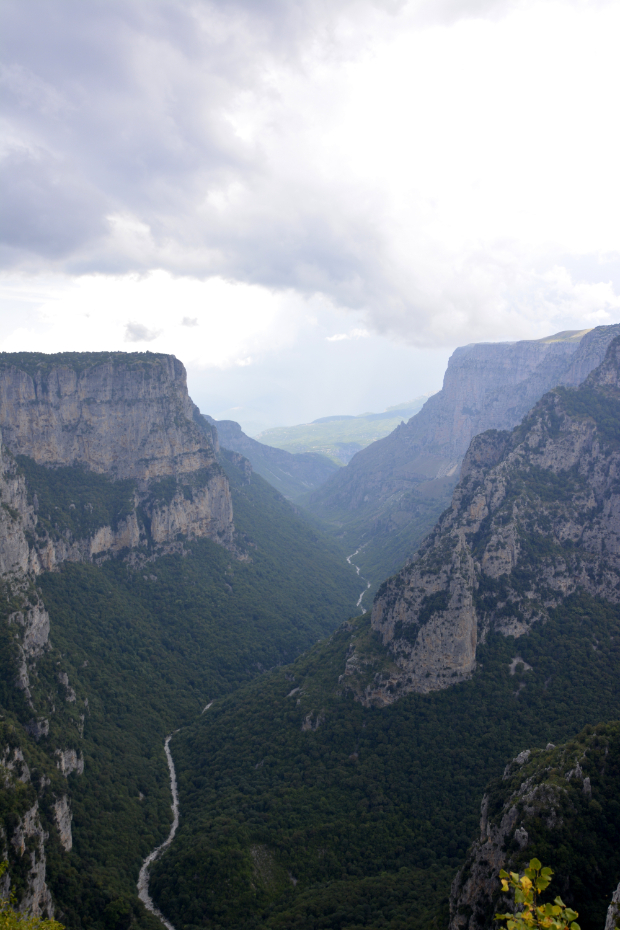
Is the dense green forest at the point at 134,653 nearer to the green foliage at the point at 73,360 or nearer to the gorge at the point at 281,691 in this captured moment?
the gorge at the point at 281,691

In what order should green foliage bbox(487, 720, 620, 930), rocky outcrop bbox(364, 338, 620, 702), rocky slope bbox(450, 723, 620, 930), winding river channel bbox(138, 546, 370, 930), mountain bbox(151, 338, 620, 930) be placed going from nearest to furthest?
green foliage bbox(487, 720, 620, 930)
rocky slope bbox(450, 723, 620, 930)
mountain bbox(151, 338, 620, 930)
winding river channel bbox(138, 546, 370, 930)
rocky outcrop bbox(364, 338, 620, 702)

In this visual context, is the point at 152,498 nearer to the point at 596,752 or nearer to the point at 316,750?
the point at 316,750

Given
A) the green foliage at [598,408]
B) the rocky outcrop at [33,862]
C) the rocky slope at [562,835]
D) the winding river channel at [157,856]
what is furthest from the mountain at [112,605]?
the green foliage at [598,408]

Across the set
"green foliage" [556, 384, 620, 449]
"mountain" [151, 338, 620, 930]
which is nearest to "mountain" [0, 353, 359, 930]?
"mountain" [151, 338, 620, 930]

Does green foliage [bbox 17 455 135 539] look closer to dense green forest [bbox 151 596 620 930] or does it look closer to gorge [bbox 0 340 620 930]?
gorge [bbox 0 340 620 930]

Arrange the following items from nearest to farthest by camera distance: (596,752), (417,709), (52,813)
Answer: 1. (596,752)
2. (52,813)
3. (417,709)

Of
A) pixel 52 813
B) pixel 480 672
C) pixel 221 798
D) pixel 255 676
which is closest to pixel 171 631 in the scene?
pixel 255 676

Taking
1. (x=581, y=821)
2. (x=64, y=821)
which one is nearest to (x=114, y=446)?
(x=64, y=821)
